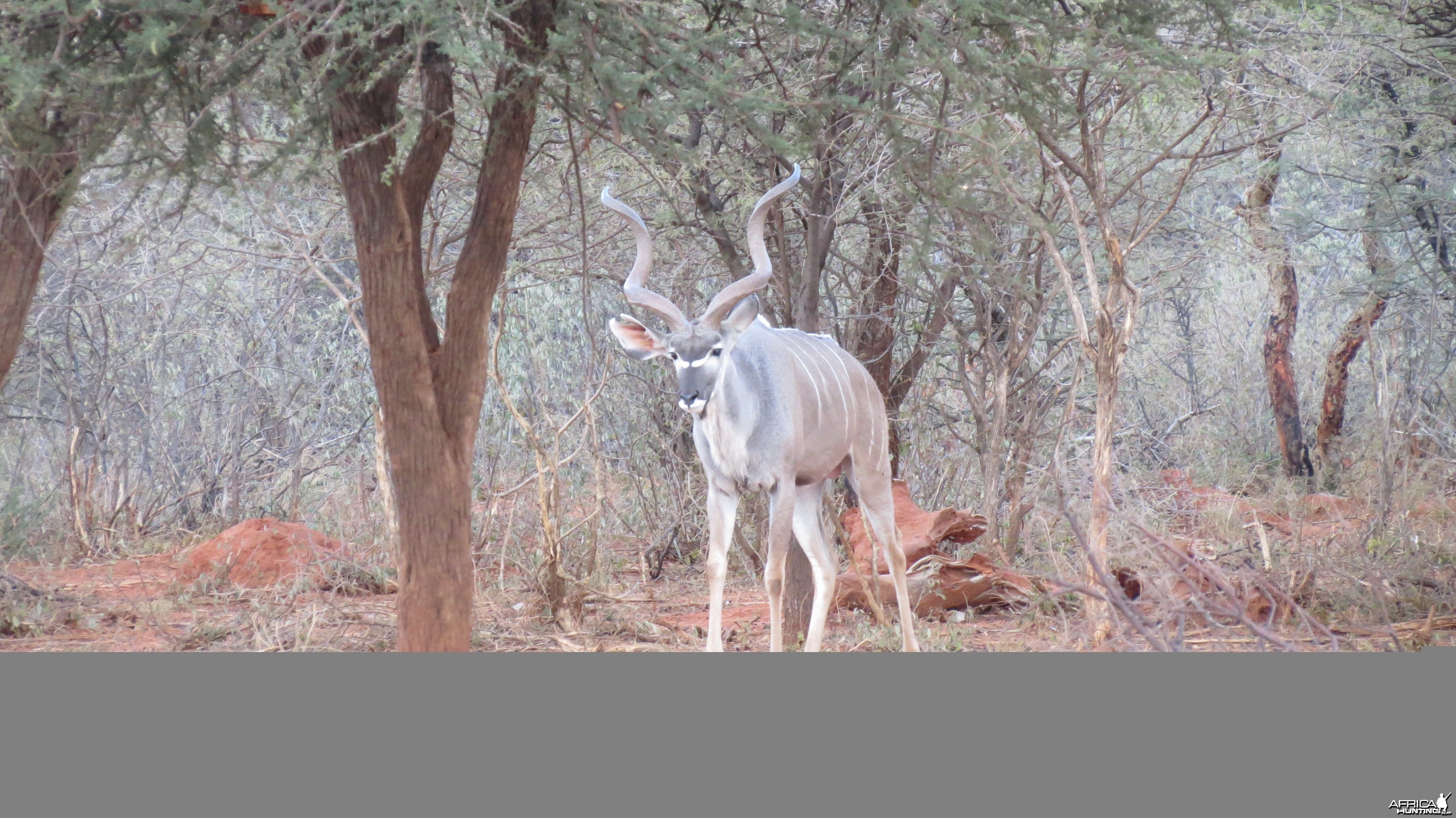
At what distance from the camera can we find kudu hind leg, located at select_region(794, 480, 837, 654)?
592 cm

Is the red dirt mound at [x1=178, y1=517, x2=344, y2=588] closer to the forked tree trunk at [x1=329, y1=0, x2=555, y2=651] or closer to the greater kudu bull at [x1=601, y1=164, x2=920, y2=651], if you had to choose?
the forked tree trunk at [x1=329, y1=0, x2=555, y2=651]

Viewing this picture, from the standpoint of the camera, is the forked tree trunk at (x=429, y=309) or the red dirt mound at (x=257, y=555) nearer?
the forked tree trunk at (x=429, y=309)

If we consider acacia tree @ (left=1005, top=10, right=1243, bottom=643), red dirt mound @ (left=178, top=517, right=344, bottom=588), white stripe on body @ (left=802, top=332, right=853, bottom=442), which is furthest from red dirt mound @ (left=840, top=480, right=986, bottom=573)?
red dirt mound @ (left=178, top=517, right=344, bottom=588)

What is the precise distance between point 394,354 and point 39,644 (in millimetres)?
3510

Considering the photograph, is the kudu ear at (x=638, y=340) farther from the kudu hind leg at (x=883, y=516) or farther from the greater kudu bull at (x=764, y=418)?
the kudu hind leg at (x=883, y=516)

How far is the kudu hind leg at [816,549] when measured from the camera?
5.92m

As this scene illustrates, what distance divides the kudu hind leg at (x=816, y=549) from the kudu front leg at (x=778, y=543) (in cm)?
18

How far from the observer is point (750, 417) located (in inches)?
230

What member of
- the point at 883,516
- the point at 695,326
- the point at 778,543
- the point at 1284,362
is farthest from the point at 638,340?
the point at 1284,362

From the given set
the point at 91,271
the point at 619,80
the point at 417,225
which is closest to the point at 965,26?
the point at 619,80

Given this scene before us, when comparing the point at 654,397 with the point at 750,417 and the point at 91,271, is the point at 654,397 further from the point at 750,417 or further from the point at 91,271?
the point at 91,271

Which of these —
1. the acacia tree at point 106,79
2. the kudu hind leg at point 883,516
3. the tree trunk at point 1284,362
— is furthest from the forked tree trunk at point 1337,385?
the acacia tree at point 106,79

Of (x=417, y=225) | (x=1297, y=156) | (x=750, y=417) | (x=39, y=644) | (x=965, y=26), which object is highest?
(x=1297, y=156)

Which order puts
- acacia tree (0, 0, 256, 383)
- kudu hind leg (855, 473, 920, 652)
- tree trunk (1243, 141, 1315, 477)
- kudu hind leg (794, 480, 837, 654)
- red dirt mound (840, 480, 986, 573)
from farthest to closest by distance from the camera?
tree trunk (1243, 141, 1315, 477)
red dirt mound (840, 480, 986, 573)
kudu hind leg (855, 473, 920, 652)
kudu hind leg (794, 480, 837, 654)
acacia tree (0, 0, 256, 383)
